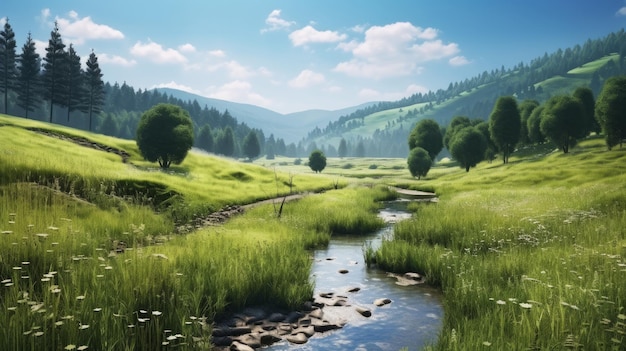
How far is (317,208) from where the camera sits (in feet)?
93.7

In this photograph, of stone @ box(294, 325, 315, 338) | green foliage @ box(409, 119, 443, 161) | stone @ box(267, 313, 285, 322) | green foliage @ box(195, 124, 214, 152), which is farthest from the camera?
green foliage @ box(195, 124, 214, 152)

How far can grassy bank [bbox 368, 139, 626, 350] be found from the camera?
20.5ft

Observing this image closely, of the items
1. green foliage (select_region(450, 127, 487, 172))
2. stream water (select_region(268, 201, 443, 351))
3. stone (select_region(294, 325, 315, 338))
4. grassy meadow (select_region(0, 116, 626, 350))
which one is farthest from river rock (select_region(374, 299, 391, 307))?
green foliage (select_region(450, 127, 487, 172))

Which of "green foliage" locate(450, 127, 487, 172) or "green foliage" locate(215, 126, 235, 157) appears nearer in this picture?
"green foliage" locate(450, 127, 487, 172)

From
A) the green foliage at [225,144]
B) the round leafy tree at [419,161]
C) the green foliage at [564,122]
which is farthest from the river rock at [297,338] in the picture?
the green foliage at [225,144]

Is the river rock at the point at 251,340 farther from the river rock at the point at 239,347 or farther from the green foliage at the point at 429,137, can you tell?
the green foliage at the point at 429,137

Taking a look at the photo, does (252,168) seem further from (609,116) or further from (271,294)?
(609,116)

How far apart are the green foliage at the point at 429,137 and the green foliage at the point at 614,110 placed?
31.7m

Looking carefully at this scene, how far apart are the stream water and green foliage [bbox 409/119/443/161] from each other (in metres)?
80.7

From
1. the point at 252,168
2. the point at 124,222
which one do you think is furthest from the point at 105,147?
the point at 124,222

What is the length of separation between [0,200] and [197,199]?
16.1 meters

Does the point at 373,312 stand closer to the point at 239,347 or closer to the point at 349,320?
the point at 349,320

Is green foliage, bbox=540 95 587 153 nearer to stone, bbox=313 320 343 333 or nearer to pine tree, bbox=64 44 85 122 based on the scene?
stone, bbox=313 320 343 333

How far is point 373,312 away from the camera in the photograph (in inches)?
417
